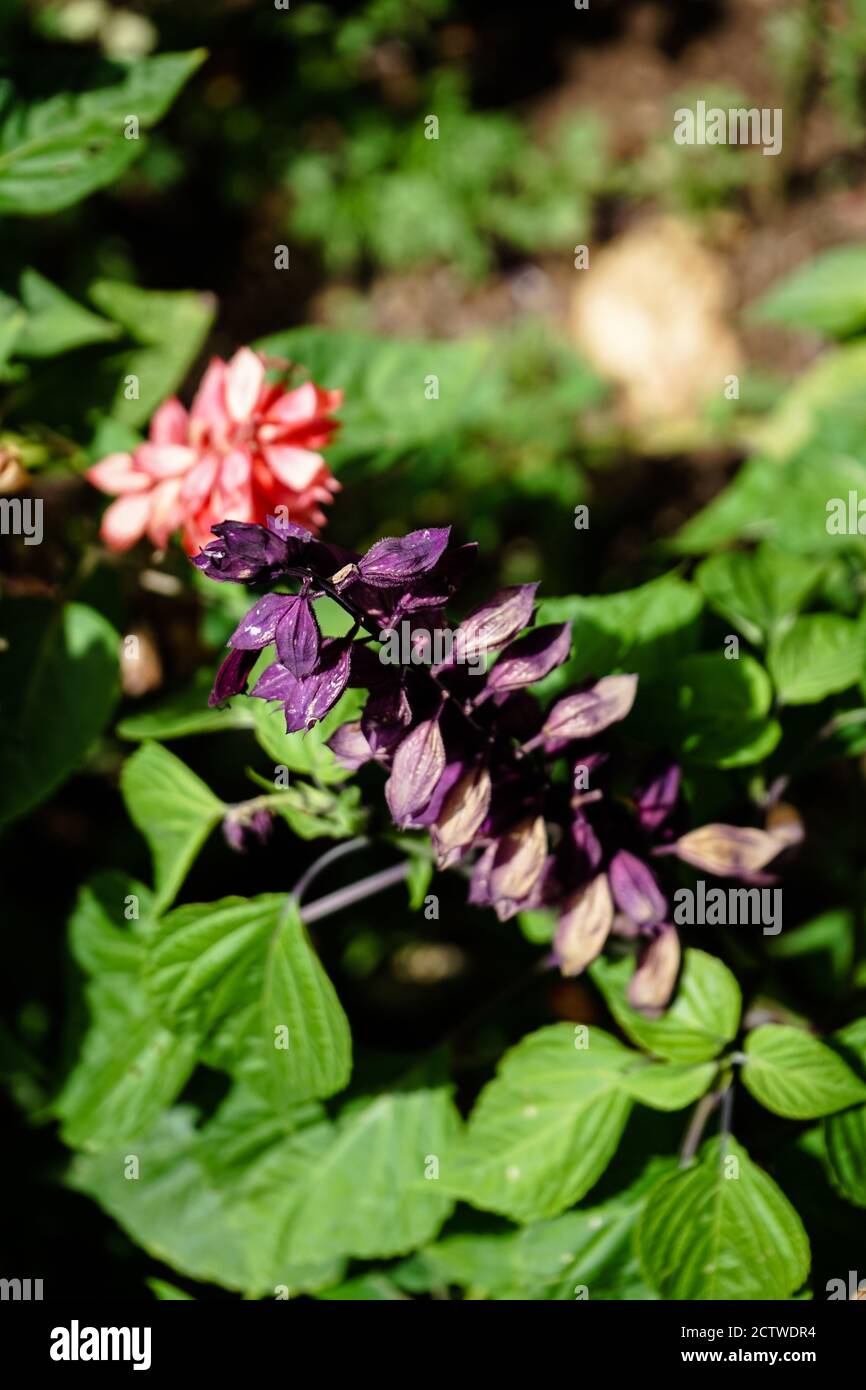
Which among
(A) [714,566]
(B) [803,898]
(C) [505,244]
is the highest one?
(C) [505,244]

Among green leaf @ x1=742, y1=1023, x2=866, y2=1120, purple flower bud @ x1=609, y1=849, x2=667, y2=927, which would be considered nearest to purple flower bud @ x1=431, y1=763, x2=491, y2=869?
purple flower bud @ x1=609, y1=849, x2=667, y2=927

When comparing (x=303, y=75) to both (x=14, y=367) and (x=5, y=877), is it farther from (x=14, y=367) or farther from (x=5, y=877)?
(x=5, y=877)

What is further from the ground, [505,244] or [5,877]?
[505,244]

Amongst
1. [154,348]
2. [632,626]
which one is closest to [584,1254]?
[632,626]

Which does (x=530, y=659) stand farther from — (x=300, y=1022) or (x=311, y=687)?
(x=300, y=1022)

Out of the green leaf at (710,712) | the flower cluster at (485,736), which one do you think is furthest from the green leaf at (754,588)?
the flower cluster at (485,736)

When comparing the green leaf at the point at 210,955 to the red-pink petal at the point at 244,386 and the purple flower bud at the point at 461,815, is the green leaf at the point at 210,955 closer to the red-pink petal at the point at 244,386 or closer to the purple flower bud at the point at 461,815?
the purple flower bud at the point at 461,815
